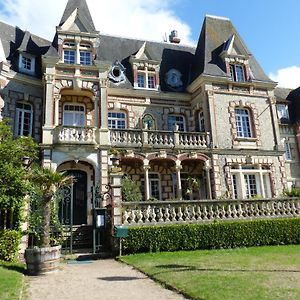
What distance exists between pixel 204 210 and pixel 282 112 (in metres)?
18.2

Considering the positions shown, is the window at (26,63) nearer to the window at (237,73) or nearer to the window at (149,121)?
the window at (149,121)

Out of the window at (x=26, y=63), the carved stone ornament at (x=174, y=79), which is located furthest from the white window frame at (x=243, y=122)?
the window at (x=26, y=63)

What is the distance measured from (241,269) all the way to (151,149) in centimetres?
1091

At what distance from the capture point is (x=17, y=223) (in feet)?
40.7

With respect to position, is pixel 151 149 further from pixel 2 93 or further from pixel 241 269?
pixel 241 269

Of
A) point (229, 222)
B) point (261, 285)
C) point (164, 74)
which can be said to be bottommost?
point (261, 285)

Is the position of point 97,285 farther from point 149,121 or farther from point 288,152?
point 288,152

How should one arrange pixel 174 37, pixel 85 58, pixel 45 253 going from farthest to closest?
pixel 174 37 < pixel 85 58 < pixel 45 253

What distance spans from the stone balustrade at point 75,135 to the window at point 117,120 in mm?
3054

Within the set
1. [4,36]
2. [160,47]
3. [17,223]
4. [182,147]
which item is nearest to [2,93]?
[4,36]

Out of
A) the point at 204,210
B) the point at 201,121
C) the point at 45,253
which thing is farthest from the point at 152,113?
the point at 45,253

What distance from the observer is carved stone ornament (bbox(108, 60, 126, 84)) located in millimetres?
20548

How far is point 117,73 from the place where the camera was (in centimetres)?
2095

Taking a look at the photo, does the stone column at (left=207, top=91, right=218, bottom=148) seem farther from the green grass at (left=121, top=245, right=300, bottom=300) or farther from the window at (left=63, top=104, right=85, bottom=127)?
the green grass at (left=121, top=245, right=300, bottom=300)
